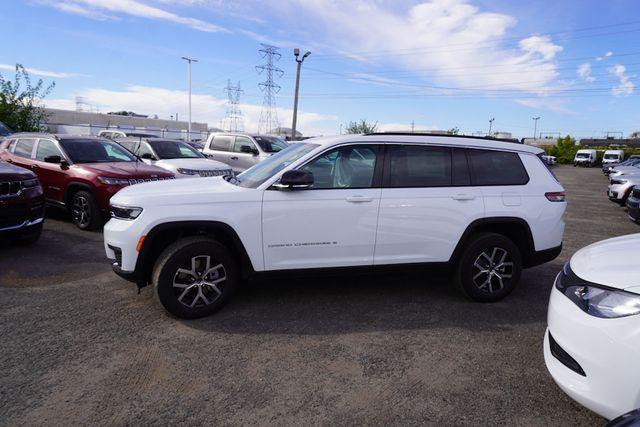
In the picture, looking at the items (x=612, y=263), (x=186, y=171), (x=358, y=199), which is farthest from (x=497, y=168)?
(x=186, y=171)

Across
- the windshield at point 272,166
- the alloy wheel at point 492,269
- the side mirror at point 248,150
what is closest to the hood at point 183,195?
the windshield at point 272,166

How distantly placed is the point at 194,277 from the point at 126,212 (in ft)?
2.87

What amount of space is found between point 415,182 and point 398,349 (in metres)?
1.69

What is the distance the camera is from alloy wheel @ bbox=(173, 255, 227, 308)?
403 cm

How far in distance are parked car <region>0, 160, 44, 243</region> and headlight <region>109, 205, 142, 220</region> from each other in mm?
2811

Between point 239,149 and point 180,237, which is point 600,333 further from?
point 239,149

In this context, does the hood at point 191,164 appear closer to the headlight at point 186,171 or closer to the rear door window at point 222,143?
the headlight at point 186,171

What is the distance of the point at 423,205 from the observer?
172 inches

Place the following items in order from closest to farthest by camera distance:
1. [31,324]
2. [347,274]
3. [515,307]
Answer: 1. [31,324]
2. [347,274]
3. [515,307]

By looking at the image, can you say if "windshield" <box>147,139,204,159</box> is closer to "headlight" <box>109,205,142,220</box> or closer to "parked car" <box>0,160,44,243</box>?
"parked car" <box>0,160,44,243</box>

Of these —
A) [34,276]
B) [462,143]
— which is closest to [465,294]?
[462,143]

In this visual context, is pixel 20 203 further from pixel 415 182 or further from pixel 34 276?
pixel 415 182

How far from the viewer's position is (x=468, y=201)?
14.8 ft

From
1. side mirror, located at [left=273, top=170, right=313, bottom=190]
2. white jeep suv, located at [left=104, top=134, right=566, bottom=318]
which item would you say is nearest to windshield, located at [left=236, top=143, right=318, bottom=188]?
white jeep suv, located at [left=104, top=134, right=566, bottom=318]
